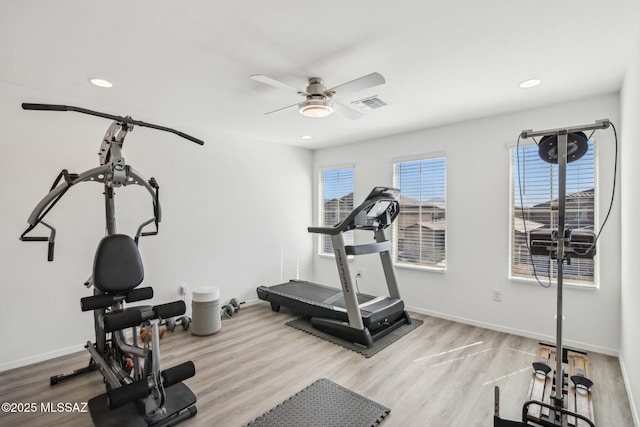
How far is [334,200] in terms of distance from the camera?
541cm

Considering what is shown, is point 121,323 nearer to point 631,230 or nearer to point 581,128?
point 581,128

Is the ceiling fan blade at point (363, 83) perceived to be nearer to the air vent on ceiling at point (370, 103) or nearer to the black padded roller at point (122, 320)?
the air vent on ceiling at point (370, 103)

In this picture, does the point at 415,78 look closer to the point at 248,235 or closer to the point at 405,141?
the point at 405,141

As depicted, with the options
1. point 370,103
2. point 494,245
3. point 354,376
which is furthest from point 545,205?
point 354,376

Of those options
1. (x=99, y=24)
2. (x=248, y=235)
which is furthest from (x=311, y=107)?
(x=248, y=235)

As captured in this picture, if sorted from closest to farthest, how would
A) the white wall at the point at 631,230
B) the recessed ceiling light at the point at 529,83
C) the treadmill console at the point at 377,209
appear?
the white wall at the point at 631,230, the recessed ceiling light at the point at 529,83, the treadmill console at the point at 377,209

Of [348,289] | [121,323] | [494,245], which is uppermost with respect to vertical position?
[494,245]

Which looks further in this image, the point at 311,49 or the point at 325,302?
the point at 325,302

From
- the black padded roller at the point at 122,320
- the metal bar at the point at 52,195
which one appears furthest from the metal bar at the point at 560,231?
the metal bar at the point at 52,195

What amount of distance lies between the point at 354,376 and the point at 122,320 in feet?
5.83

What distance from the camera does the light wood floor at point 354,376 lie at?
6.96 feet

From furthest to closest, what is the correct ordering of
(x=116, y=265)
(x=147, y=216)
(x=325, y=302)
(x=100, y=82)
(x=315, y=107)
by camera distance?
(x=325, y=302) → (x=147, y=216) → (x=100, y=82) → (x=315, y=107) → (x=116, y=265)

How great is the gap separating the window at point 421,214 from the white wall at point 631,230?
1691mm

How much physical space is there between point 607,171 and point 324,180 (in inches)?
146
